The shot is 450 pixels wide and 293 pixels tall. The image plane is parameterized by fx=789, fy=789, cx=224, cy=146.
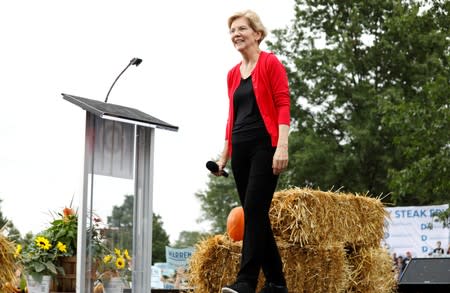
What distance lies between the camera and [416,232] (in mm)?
17734

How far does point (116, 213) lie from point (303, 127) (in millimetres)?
23646

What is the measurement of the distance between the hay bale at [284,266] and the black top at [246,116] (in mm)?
1535

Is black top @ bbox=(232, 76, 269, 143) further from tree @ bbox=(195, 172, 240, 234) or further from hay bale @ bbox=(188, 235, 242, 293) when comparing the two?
tree @ bbox=(195, 172, 240, 234)

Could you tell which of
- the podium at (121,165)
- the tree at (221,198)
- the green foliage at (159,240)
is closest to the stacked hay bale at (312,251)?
the podium at (121,165)

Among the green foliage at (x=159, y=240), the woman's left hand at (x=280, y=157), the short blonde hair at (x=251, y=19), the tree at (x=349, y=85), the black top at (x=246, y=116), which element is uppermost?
the tree at (x=349, y=85)

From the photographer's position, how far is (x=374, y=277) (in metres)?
6.49

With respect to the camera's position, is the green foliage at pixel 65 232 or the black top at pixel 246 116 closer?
the black top at pixel 246 116

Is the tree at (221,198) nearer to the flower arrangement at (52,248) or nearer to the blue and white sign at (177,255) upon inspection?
the blue and white sign at (177,255)

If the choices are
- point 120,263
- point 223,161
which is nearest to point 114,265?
point 120,263

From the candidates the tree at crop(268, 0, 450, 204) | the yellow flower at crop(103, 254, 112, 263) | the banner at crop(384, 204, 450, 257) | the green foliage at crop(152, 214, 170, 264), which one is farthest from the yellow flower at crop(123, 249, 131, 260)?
the green foliage at crop(152, 214, 170, 264)

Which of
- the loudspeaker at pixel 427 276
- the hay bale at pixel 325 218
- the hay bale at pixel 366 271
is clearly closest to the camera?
the hay bale at pixel 325 218

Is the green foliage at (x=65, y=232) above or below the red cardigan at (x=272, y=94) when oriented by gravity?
below

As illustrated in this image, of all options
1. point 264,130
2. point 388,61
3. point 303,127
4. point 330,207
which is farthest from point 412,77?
point 264,130

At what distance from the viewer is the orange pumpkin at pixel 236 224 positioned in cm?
582
